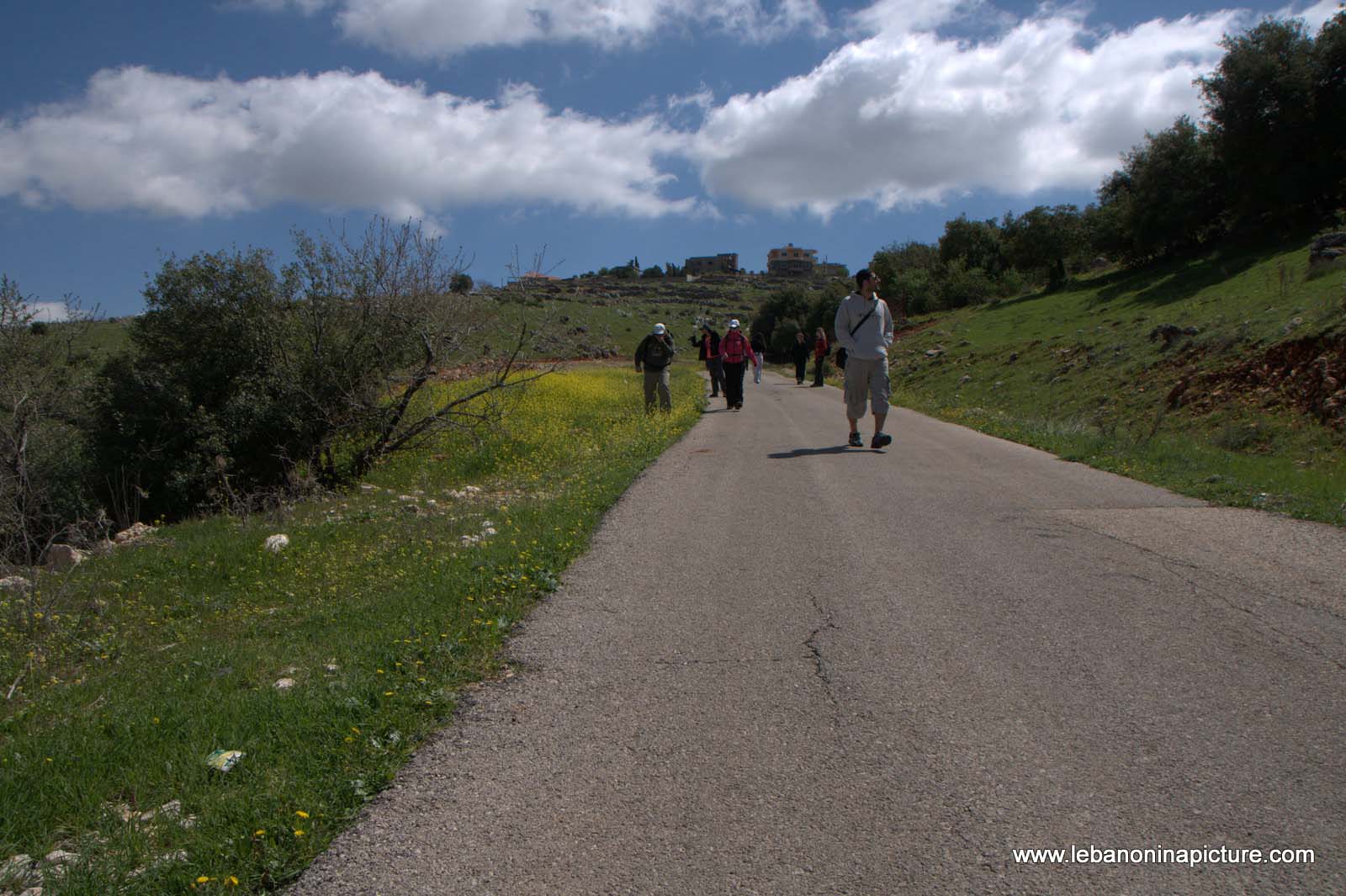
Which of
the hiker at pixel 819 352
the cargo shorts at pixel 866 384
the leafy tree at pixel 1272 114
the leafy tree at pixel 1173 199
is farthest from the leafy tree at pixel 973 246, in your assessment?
the cargo shorts at pixel 866 384

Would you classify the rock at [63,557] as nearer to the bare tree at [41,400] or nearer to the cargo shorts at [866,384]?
the bare tree at [41,400]

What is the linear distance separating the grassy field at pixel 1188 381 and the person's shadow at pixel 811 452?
8.73ft

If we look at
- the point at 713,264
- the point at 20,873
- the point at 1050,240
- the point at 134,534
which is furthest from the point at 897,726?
the point at 713,264

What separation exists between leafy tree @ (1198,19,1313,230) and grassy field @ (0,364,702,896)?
27.0 m

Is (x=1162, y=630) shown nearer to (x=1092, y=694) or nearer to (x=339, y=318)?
(x=1092, y=694)

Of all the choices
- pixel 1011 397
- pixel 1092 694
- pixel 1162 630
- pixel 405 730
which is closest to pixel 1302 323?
pixel 1011 397

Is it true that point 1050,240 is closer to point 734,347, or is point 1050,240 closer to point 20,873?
point 734,347

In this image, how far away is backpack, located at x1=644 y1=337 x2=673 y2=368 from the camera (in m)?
15.5

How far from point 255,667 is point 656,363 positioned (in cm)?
1070

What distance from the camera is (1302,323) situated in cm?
1480

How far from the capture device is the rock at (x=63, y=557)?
34.5 feet

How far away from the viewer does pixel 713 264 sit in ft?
595

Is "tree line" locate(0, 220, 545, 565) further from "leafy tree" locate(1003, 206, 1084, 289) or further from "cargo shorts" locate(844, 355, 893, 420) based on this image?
"leafy tree" locate(1003, 206, 1084, 289)

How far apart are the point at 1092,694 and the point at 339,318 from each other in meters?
14.3
